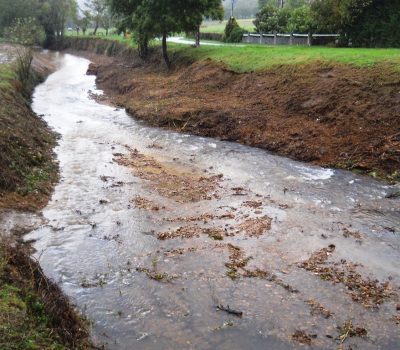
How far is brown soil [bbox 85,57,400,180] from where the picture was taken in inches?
653

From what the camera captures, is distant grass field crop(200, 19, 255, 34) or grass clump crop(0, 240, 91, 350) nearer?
grass clump crop(0, 240, 91, 350)

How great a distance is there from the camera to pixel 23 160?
14578 mm

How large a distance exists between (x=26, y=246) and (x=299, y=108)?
45.1ft

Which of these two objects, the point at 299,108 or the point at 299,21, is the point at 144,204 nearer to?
the point at 299,108

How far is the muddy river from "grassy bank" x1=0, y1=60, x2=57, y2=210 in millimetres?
599

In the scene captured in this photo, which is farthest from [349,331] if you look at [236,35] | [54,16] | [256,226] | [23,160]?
[54,16]

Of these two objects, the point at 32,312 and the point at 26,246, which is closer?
the point at 32,312

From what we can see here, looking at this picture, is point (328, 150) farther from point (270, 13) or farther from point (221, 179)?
point (270, 13)

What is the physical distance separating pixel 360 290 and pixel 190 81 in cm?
2125

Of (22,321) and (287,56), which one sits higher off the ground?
(287,56)

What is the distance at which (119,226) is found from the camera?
38.5ft

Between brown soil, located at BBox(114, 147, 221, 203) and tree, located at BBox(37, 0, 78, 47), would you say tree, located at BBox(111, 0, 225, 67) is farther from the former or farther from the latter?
tree, located at BBox(37, 0, 78, 47)

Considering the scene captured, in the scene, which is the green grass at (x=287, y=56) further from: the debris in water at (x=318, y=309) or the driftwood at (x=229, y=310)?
the driftwood at (x=229, y=310)

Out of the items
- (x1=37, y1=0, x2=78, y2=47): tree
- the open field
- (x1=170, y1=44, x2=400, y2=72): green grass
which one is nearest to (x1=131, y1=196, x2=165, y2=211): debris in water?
(x1=170, y1=44, x2=400, y2=72): green grass
